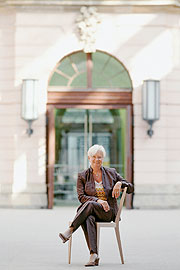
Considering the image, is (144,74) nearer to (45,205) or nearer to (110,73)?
(110,73)

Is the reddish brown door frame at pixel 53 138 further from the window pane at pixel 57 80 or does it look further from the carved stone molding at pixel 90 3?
the carved stone molding at pixel 90 3

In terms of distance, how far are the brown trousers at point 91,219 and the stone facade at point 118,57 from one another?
281 inches

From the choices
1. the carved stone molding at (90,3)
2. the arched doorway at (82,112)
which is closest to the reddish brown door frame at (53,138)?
the arched doorway at (82,112)

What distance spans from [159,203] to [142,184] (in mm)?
507

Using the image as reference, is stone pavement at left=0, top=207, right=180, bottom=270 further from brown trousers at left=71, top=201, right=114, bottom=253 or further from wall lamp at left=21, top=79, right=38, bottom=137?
wall lamp at left=21, top=79, right=38, bottom=137

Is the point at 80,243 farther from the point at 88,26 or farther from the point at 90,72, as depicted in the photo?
the point at 88,26

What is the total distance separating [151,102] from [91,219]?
7360 mm

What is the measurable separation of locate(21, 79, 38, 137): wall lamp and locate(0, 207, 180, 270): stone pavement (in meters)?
2.15

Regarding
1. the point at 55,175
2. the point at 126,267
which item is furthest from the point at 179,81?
the point at 126,267

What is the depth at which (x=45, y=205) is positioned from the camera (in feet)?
43.4

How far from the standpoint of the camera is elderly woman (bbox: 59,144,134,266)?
6086mm

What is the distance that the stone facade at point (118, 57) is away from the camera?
525 inches

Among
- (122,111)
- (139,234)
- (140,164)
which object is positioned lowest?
(139,234)

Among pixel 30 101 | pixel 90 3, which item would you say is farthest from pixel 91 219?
pixel 90 3
